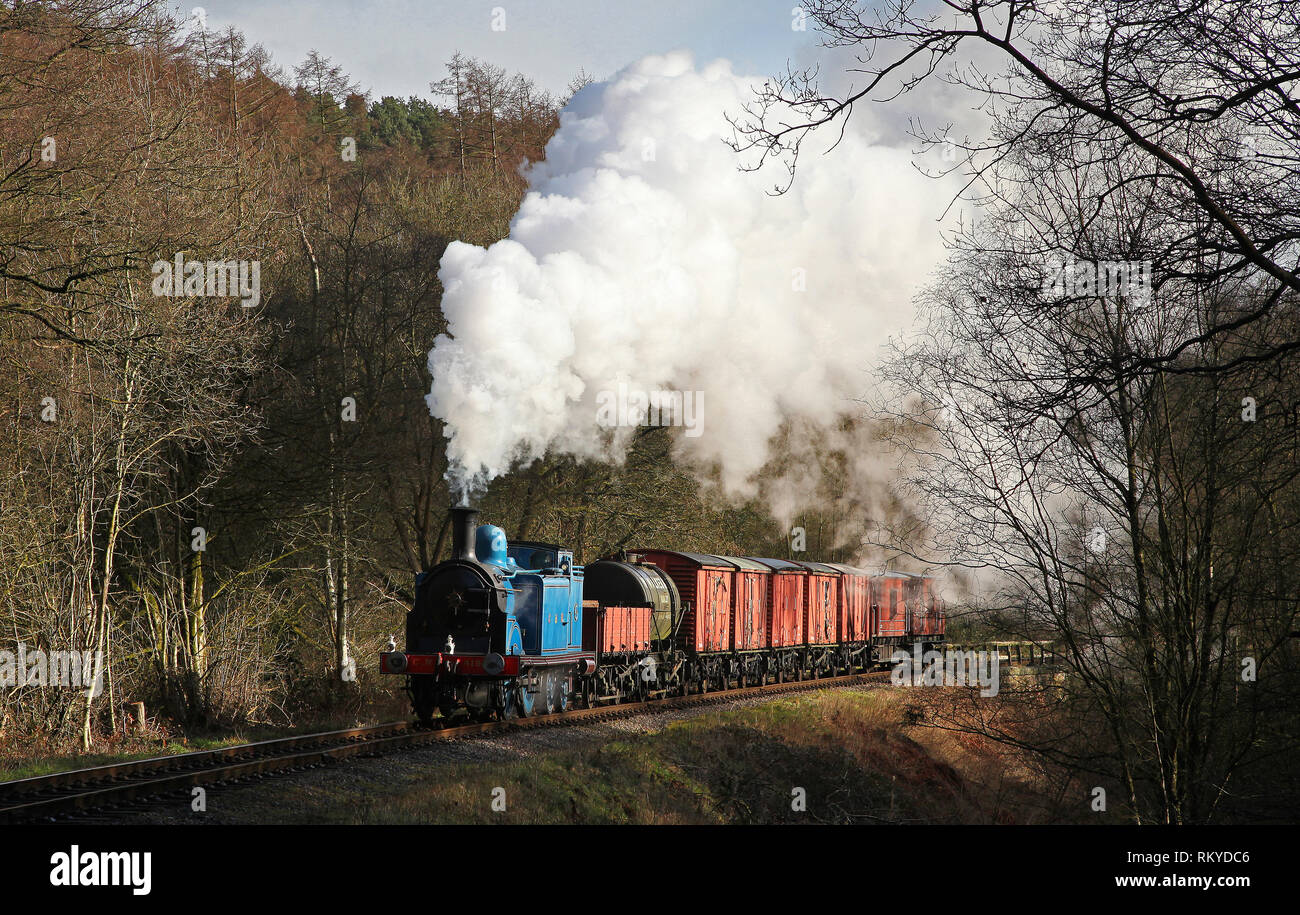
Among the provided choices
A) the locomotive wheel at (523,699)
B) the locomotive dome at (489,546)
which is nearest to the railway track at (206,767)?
the locomotive wheel at (523,699)

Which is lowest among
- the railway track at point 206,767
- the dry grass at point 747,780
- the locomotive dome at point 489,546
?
the dry grass at point 747,780

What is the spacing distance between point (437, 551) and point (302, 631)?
3318 mm

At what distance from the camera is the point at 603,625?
17.1 metres

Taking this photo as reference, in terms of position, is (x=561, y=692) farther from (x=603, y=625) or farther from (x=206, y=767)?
(x=206, y=767)

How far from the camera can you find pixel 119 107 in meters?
13.8

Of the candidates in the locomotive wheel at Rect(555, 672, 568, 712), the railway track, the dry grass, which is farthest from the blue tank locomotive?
the dry grass

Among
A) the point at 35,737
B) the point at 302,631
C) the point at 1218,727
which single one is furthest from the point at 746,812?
the point at 302,631

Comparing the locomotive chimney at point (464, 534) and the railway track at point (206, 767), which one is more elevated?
the locomotive chimney at point (464, 534)

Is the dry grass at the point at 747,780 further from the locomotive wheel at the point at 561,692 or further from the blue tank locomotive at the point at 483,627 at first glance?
the locomotive wheel at the point at 561,692

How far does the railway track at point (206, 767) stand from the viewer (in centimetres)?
911

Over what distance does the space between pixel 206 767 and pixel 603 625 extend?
691 cm

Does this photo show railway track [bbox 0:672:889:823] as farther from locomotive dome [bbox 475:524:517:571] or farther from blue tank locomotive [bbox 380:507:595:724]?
locomotive dome [bbox 475:524:517:571]

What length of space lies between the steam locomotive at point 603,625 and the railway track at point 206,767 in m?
0.60
